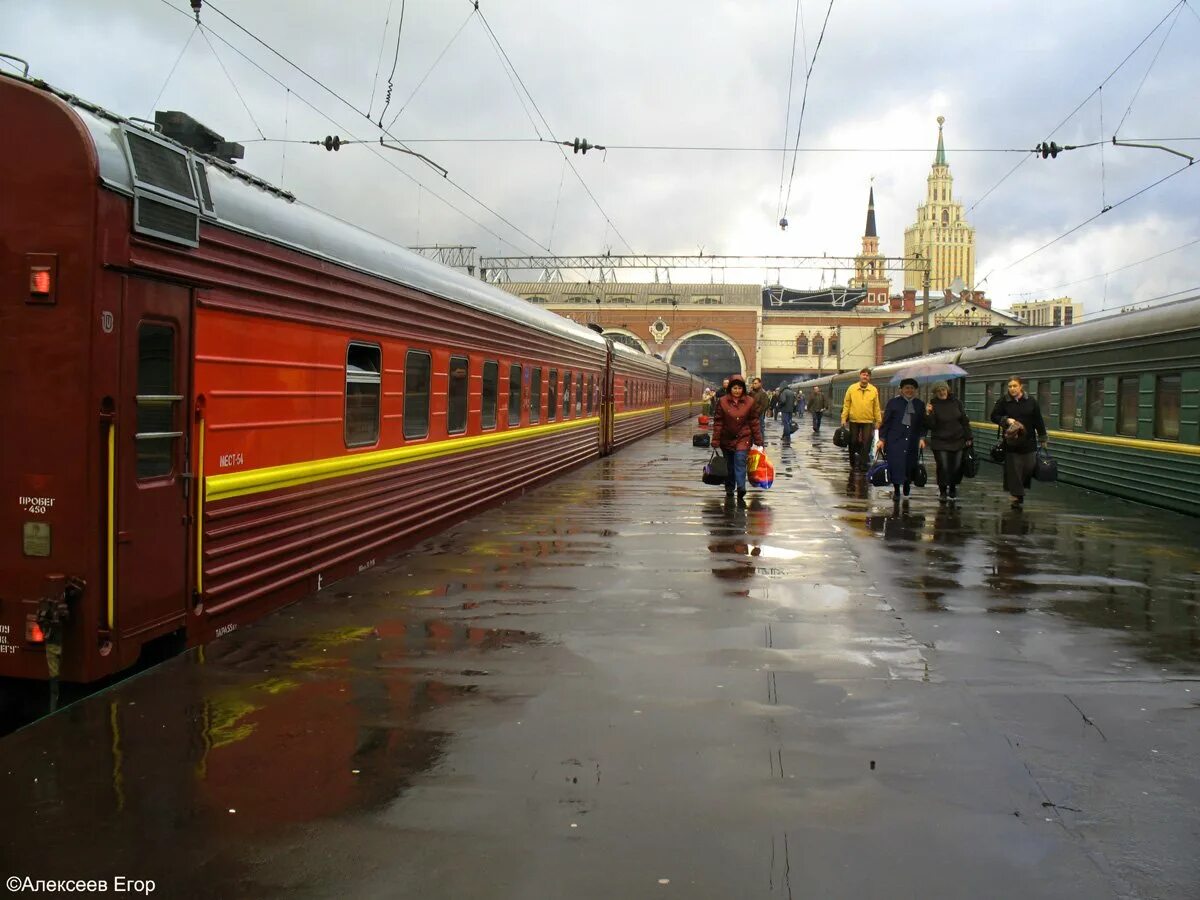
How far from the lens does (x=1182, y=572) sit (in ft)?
30.8

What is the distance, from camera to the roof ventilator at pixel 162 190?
5.36 meters

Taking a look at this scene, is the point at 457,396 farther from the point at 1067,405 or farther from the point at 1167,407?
the point at 1067,405

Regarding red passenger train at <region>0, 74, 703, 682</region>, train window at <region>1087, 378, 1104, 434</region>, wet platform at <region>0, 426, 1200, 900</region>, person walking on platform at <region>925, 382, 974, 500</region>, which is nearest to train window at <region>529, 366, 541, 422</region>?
person walking on platform at <region>925, 382, 974, 500</region>

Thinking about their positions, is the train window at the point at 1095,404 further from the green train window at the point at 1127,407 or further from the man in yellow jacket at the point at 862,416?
the man in yellow jacket at the point at 862,416

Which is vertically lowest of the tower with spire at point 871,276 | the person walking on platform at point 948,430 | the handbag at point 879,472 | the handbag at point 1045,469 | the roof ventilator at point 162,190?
the handbag at point 879,472

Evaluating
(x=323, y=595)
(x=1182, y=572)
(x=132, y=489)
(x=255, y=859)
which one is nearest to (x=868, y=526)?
(x=1182, y=572)

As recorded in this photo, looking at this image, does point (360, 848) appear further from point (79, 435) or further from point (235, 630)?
point (235, 630)

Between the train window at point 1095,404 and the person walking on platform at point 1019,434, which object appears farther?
the train window at point 1095,404

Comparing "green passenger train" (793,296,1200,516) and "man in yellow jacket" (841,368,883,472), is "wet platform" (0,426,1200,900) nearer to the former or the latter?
"green passenger train" (793,296,1200,516)

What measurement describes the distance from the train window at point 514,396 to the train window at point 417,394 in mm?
4030

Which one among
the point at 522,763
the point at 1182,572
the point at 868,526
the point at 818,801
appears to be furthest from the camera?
the point at 868,526

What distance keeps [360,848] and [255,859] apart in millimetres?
364

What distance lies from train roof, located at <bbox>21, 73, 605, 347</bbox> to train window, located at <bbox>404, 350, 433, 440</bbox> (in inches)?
27.7

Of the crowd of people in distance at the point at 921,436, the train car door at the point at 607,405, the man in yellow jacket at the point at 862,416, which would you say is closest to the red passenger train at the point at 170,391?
the crowd of people in distance at the point at 921,436
